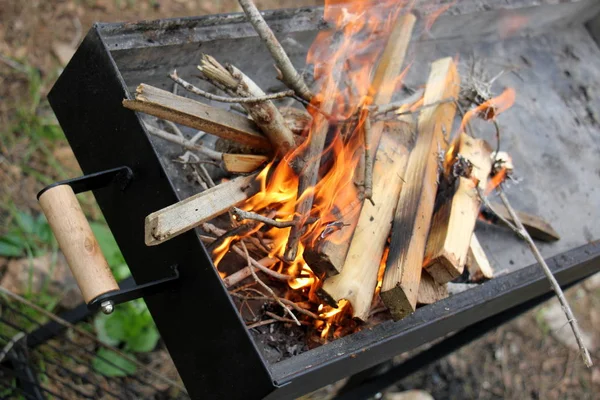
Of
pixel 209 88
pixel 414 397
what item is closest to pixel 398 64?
pixel 209 88

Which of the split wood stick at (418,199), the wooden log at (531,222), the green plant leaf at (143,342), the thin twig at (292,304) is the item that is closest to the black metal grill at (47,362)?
the green plant leaf at (143,342)

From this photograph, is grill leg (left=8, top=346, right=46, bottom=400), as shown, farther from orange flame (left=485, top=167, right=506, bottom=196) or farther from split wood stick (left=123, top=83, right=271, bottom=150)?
orange flame (left=485, top=167, right=506, bottom=196)

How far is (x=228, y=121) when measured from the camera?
177cm

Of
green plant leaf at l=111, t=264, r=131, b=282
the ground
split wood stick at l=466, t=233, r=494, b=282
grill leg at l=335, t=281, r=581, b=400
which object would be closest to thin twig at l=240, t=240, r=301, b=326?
split wood stick at l=466, t=233, r=494, b=282

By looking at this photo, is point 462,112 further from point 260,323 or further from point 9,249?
point 9,249

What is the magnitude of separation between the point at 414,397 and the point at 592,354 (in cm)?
123

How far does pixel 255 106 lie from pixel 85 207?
1662 millimetres

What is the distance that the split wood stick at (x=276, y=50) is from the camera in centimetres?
173

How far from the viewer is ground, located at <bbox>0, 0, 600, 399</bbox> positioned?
119 inches

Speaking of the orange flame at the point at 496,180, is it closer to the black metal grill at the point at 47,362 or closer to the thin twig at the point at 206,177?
the thin twig at the point at 206,177

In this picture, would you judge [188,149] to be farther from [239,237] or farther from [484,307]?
[484,307]

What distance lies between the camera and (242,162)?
1.82m

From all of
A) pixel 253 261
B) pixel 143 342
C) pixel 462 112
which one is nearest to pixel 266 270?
pixel 253 261

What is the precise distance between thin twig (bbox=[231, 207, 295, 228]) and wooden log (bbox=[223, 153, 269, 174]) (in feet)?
0.64
